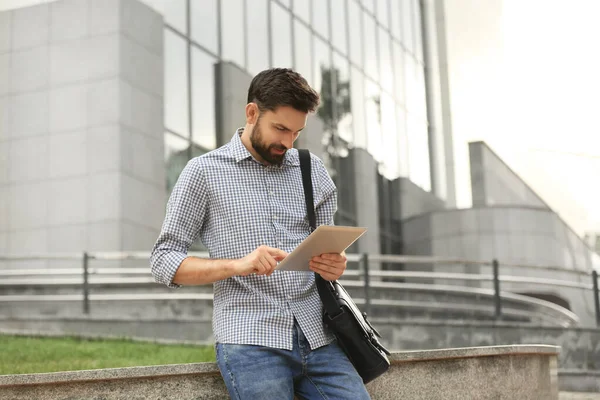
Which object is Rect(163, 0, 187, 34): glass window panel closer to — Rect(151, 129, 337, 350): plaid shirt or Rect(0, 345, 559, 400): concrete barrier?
Rect(0, 345, 559, 400): concrete barrier

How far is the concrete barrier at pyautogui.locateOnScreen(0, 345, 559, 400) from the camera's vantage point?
4023mm

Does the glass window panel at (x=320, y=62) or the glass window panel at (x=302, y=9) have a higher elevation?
the glass window panel at (x=302, y=9)

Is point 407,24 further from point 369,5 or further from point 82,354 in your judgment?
point 82,354

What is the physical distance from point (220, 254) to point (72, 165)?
13661mm

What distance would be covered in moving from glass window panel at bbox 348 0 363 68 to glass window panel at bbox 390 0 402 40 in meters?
2.98

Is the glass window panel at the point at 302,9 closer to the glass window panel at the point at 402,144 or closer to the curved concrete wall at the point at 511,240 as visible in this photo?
the glass window panel at the point at 402,144

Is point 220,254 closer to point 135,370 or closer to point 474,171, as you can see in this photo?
point 135,370

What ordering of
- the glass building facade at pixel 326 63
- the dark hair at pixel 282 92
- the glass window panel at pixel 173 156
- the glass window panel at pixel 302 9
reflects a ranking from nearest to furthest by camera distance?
the dark hair at pixel 282 92 < the glass window panel at pixel 173 156 < the glass building facade at pixel 326 63 < the glass window panel at pixel 302 9

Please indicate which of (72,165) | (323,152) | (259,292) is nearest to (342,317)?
(259,292)

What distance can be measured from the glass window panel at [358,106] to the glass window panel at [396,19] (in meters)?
4.07

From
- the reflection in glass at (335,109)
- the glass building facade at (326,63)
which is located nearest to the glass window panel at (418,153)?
the glass building facade at (326,63)

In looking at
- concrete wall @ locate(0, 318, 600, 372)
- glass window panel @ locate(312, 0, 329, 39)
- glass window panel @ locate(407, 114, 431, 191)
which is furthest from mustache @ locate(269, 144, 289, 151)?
glass window panel @ locate(407, 114, 431, 191)

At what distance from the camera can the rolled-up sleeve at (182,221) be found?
345 cm

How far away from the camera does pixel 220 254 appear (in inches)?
141
